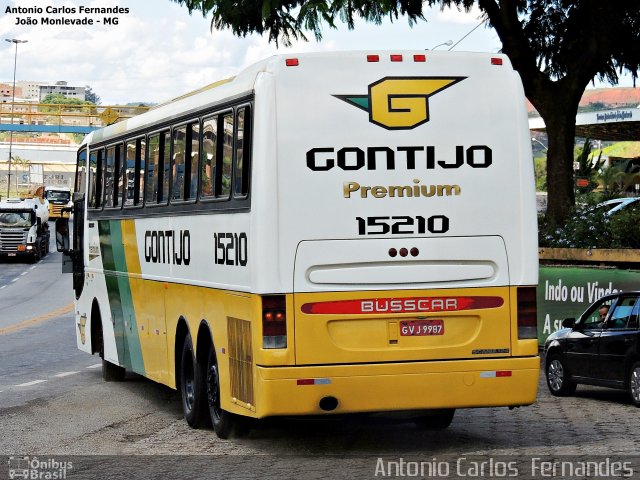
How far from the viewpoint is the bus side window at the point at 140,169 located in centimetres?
1538

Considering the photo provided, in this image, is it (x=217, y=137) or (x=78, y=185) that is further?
(x=78, y=185)

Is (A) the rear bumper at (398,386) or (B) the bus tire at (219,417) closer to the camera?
(A) the rear bumper at (398,386)

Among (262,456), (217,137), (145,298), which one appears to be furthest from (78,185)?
(262,456)

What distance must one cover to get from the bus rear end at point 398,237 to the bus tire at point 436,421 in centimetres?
164

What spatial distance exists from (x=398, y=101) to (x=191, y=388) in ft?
12.8

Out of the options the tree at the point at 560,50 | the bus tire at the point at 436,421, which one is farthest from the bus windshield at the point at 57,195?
the bus tire at the point at 436,421

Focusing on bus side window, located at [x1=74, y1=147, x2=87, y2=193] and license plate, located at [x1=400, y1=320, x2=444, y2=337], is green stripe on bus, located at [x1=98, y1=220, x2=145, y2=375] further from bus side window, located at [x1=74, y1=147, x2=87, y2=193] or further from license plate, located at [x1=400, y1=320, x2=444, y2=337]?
license plate, located at [x1=400, y1=320, x2=444, y2=337]

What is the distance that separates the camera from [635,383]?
49.9ft

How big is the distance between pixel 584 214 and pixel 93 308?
850 cm

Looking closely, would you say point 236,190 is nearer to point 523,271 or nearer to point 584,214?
point 523,271

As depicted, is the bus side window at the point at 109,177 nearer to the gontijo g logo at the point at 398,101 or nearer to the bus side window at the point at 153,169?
the bus side window at the point at 153,169

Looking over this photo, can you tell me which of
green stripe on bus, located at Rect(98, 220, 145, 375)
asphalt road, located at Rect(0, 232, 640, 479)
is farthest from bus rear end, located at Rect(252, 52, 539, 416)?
green stripe on bus, located at Rect(98, 220, 145, 375)

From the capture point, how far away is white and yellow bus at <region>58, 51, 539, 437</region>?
35.1 feet

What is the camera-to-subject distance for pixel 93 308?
19078 millimetres
